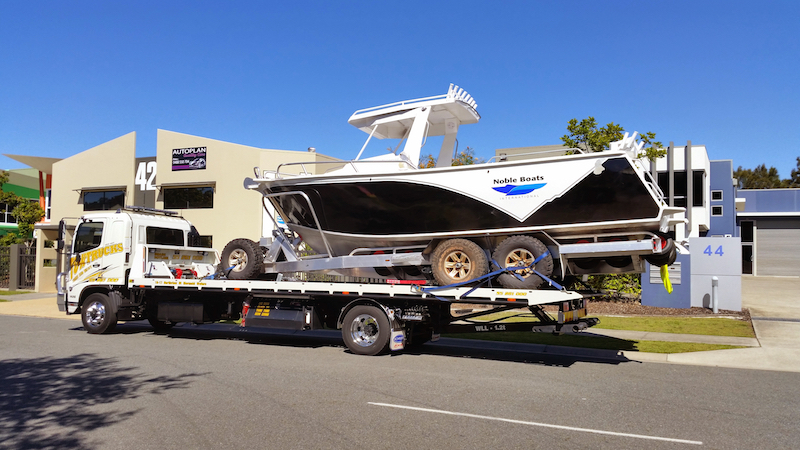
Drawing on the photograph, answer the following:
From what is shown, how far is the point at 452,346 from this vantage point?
1119 centimetres

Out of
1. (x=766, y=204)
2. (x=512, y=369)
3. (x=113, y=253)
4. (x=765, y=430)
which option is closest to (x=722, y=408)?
(x=765, y=430)

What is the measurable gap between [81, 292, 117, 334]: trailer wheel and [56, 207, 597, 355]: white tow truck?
0.07 feet

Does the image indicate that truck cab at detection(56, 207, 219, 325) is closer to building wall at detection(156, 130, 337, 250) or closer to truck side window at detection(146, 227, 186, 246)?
truck side window at detection(146, 227, 186, 246)

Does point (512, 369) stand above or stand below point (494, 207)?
below

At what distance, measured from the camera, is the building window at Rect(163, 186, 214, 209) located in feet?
76.4

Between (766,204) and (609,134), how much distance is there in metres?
23.0

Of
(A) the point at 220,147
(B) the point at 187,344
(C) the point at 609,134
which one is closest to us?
(B) the point at 187,344

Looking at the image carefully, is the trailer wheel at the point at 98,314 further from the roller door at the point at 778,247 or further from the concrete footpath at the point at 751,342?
the roller door at the point at 778,247

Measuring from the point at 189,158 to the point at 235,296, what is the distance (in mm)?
13799

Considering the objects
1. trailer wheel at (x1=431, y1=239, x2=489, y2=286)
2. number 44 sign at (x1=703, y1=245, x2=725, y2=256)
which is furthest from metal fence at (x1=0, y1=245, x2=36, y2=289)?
number 44 sign at (x1=703, y1=245, x2=725, y2=256)

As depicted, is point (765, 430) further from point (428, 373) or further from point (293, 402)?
point (293, 402)

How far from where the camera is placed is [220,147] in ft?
74.9

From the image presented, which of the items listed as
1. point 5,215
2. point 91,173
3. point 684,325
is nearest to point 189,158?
point 91,173

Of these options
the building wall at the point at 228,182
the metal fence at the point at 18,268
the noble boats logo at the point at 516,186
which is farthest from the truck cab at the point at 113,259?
the metal fence at the point at 18,268
